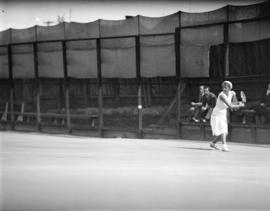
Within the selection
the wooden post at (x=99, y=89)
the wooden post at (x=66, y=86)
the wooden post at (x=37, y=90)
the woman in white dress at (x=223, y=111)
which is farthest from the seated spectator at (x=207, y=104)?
the wooden post at (x=37, y=90)

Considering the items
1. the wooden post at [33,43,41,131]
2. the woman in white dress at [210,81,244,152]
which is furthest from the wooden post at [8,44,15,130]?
the woman in white dress at [210,81,244,152]

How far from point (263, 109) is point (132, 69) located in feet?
13.8

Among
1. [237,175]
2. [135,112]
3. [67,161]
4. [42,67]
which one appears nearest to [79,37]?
[42,67]

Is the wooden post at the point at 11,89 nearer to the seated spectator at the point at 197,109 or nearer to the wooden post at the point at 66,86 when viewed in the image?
the wooden post at the point at 66,86

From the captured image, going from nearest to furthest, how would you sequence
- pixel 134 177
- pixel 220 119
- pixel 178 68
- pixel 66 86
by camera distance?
pixel 134 177
pixel 220 119
pixel 178 68
pixel 66 86

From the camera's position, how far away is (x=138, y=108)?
619 inches

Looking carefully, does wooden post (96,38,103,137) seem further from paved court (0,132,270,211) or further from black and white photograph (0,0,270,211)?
paved court (0,132,270,211)

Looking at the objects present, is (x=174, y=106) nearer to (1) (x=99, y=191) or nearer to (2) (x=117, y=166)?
(2) (x=117, y=166)

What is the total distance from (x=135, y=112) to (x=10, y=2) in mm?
11592

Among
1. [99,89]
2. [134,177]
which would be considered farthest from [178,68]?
[134,177]

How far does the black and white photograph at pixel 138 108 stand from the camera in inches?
288

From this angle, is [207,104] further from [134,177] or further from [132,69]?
[134,177]

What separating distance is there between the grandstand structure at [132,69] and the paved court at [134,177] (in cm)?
240

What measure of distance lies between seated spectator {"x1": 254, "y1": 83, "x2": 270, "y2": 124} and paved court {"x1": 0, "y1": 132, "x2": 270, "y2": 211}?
112cm
